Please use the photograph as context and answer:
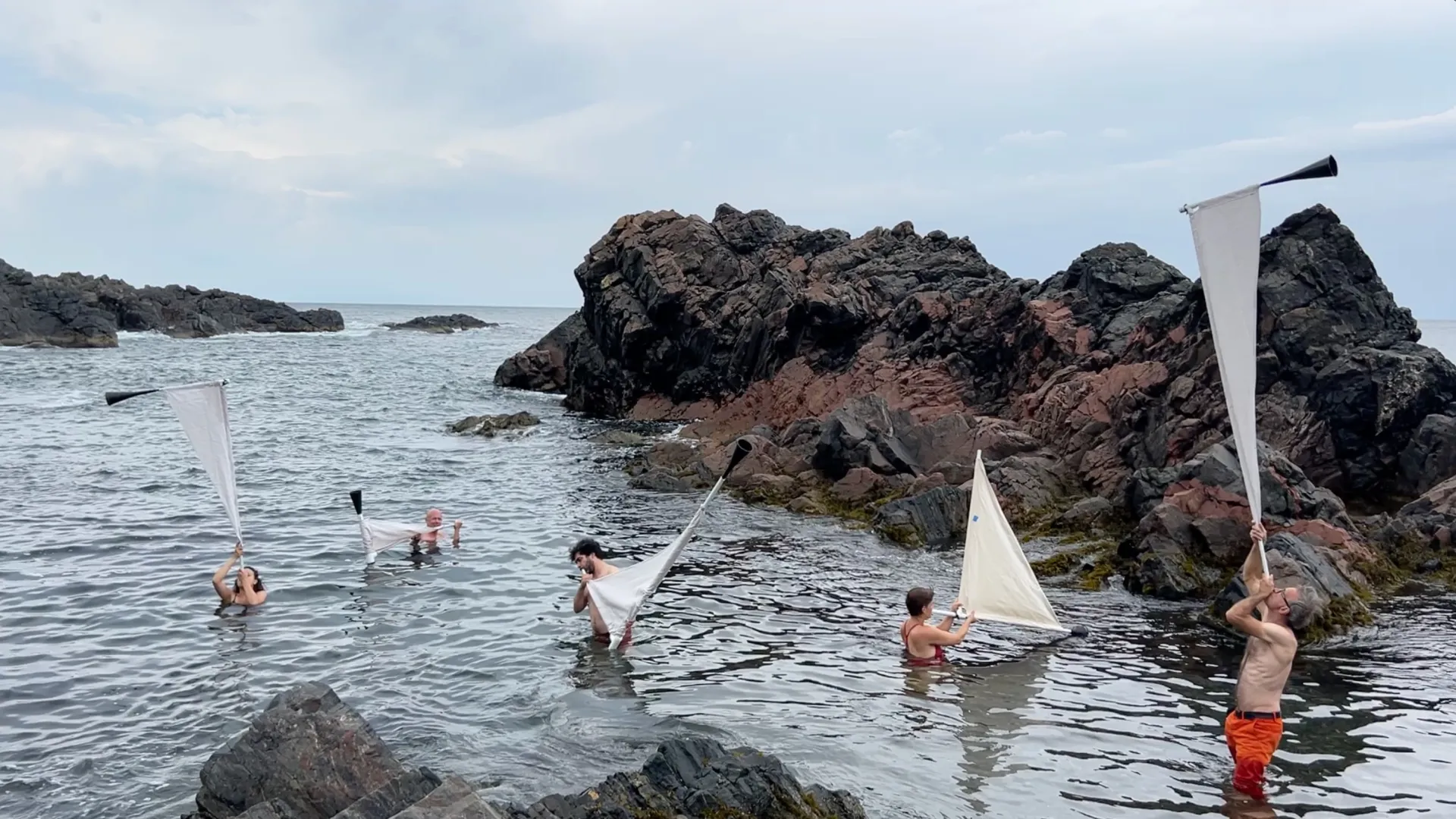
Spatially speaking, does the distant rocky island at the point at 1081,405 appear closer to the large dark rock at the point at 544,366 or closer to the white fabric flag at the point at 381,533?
the white fabric flag at the point at 381,533

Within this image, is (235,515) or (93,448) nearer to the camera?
(235,515)

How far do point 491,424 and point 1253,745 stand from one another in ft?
115

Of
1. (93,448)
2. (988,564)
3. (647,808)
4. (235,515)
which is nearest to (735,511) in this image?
(988,564)

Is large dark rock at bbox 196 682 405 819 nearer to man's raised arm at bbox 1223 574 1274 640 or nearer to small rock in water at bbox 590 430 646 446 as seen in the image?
man's raised arm at bbox 1223 574 1274 640

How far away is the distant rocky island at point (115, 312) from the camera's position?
8512 cm

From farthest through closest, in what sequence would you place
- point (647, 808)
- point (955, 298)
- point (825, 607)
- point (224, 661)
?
1. point (955, 298)
2. point (825, 607)
3. point (224, 661)
4. point (647, 808)

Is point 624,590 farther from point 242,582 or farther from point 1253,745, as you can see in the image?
point 1253,745

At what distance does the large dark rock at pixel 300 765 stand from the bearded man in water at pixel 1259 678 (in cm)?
762

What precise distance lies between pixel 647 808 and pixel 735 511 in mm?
18195

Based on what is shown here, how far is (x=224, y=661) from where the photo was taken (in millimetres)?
14297

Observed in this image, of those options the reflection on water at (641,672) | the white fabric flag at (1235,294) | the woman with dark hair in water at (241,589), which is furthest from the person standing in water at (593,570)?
the white fabric flag at (1235,294)

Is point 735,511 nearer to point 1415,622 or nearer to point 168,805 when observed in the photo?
point 1415,622

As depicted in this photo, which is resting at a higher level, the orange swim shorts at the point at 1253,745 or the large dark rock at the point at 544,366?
the large dark rock at the point at 544,366

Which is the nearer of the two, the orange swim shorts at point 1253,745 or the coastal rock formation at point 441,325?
the orange swim shorts at point 1253,745
